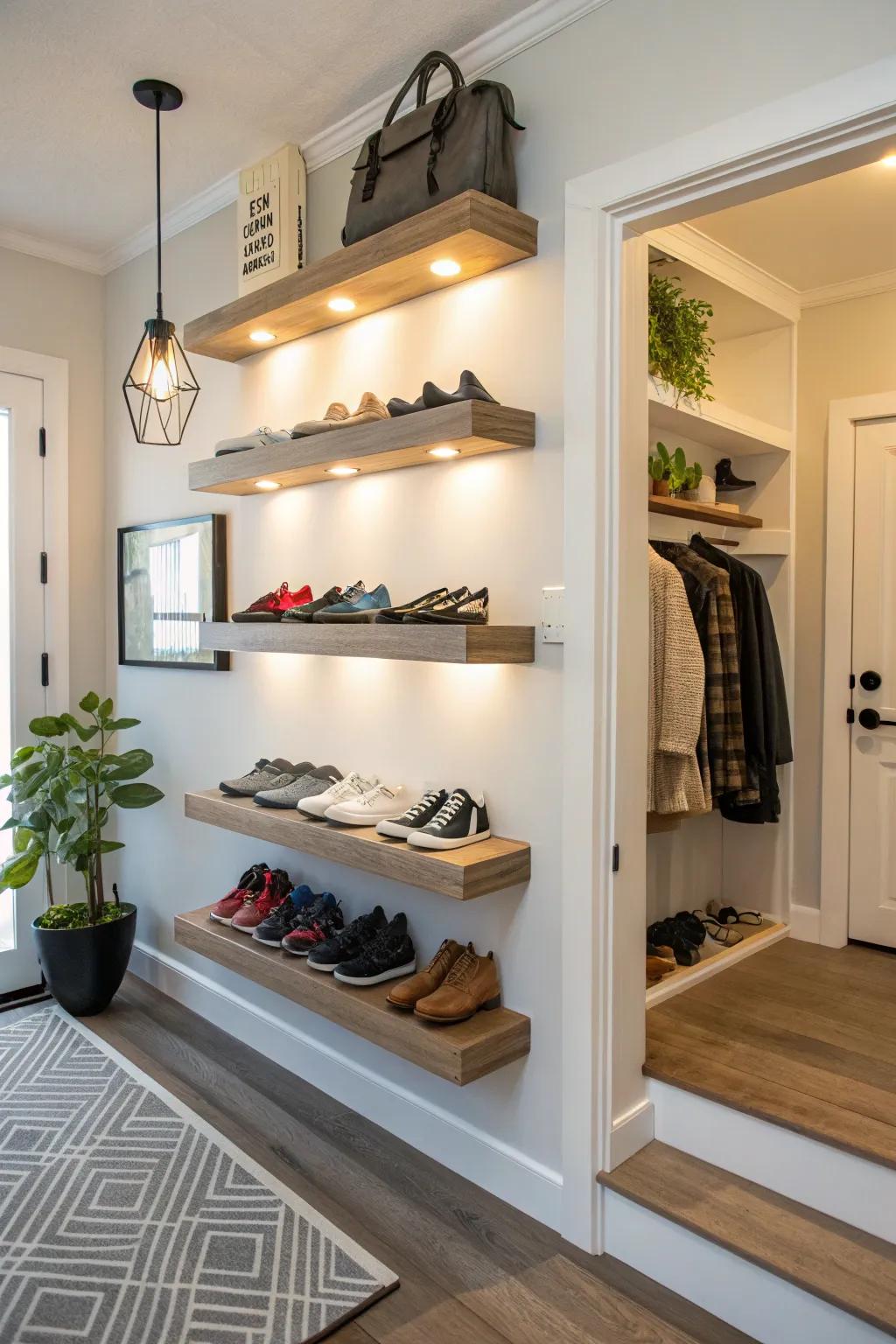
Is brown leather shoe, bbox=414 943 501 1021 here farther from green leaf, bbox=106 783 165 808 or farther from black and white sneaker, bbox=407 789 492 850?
green leaf, bbox=106 783 165 808

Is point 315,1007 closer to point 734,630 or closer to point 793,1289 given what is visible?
point 793,1289

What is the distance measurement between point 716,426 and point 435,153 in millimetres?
1370

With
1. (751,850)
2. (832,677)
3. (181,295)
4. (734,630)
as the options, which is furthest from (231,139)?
(751,850)

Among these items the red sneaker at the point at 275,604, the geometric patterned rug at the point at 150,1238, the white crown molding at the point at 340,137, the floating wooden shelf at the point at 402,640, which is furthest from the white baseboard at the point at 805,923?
the white crown molding at the point at 340,137

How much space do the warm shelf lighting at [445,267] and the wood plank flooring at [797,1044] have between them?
192 cm

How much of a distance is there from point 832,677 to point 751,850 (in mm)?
718

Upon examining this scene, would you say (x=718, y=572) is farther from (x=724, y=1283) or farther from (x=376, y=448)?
(x=724, y=1283)

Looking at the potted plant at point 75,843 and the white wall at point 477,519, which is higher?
the white wall at point 477,519

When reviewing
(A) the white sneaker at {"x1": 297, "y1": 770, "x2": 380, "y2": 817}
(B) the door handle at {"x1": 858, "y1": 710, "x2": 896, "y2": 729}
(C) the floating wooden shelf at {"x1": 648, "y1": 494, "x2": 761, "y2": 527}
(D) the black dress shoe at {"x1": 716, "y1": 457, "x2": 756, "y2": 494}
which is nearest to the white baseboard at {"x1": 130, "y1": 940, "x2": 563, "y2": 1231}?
(A) the white sneaker at {"x1": 297, "y1": 770, "x2": 380, "y2": 817}

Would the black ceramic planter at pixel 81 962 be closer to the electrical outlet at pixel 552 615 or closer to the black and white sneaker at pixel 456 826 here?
the black and white sneaker at pixel 456 826

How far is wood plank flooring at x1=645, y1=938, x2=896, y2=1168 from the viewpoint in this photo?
74.9 inches

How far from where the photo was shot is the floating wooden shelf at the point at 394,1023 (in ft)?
6.36

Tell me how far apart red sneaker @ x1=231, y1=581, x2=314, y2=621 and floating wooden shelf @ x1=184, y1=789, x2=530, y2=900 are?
0.53 meters

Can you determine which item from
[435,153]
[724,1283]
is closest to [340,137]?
[435,153]
